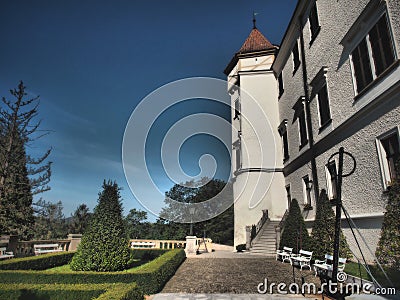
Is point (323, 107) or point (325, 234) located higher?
point (323, 107)

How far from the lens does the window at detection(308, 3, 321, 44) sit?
1257 centimetres

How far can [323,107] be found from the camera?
12.0m

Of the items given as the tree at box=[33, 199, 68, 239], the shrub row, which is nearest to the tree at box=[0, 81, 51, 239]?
the tree at box=[33, 199, 68, 239]

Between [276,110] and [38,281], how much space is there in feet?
57.6

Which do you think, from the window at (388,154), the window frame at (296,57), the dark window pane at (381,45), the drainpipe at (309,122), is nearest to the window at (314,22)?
the drainpipe at (309,122)

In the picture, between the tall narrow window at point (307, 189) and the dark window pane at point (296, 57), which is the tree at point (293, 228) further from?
the dark window pane at point (296, 57)

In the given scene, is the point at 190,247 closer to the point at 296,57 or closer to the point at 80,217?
the point at 296,57

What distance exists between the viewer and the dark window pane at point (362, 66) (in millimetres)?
8578

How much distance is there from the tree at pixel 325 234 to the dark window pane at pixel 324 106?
11.5 feet

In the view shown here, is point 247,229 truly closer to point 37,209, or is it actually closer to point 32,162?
point 37,209

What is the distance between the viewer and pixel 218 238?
1379 inches

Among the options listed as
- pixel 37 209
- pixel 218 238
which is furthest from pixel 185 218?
pixel 37 209

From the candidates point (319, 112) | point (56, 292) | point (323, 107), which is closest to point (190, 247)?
point (319, 112)

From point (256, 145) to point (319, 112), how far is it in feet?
25.9
